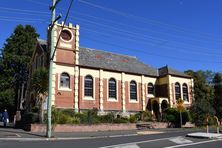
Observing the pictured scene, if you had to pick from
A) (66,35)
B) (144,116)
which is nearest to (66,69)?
(66,35)

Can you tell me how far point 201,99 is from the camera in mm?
39062

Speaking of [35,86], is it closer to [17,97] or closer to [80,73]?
[80,73]

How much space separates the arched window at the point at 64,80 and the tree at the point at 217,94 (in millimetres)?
26282

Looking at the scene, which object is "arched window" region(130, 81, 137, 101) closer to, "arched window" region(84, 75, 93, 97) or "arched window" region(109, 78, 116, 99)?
"arched window" region(109, 78, 116, 99)

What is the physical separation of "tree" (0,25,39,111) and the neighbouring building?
11.0 meters

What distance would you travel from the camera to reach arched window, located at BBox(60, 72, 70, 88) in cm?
3122

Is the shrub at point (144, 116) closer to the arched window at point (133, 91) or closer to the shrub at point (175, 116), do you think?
the shrub at point (175, 116)

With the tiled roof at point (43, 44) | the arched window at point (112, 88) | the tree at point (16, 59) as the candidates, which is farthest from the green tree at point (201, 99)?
the tree at point (16, 59)

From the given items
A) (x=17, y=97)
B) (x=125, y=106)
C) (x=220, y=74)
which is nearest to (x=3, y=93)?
(x=17, y=97)

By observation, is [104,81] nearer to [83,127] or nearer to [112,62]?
[112,62]

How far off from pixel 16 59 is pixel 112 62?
733 inches

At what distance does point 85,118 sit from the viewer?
2641 centimetres

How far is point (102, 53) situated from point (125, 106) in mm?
8167

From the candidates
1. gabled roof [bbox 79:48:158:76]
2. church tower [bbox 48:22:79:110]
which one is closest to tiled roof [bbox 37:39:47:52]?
church tower [bbox 48:22:79:110]
